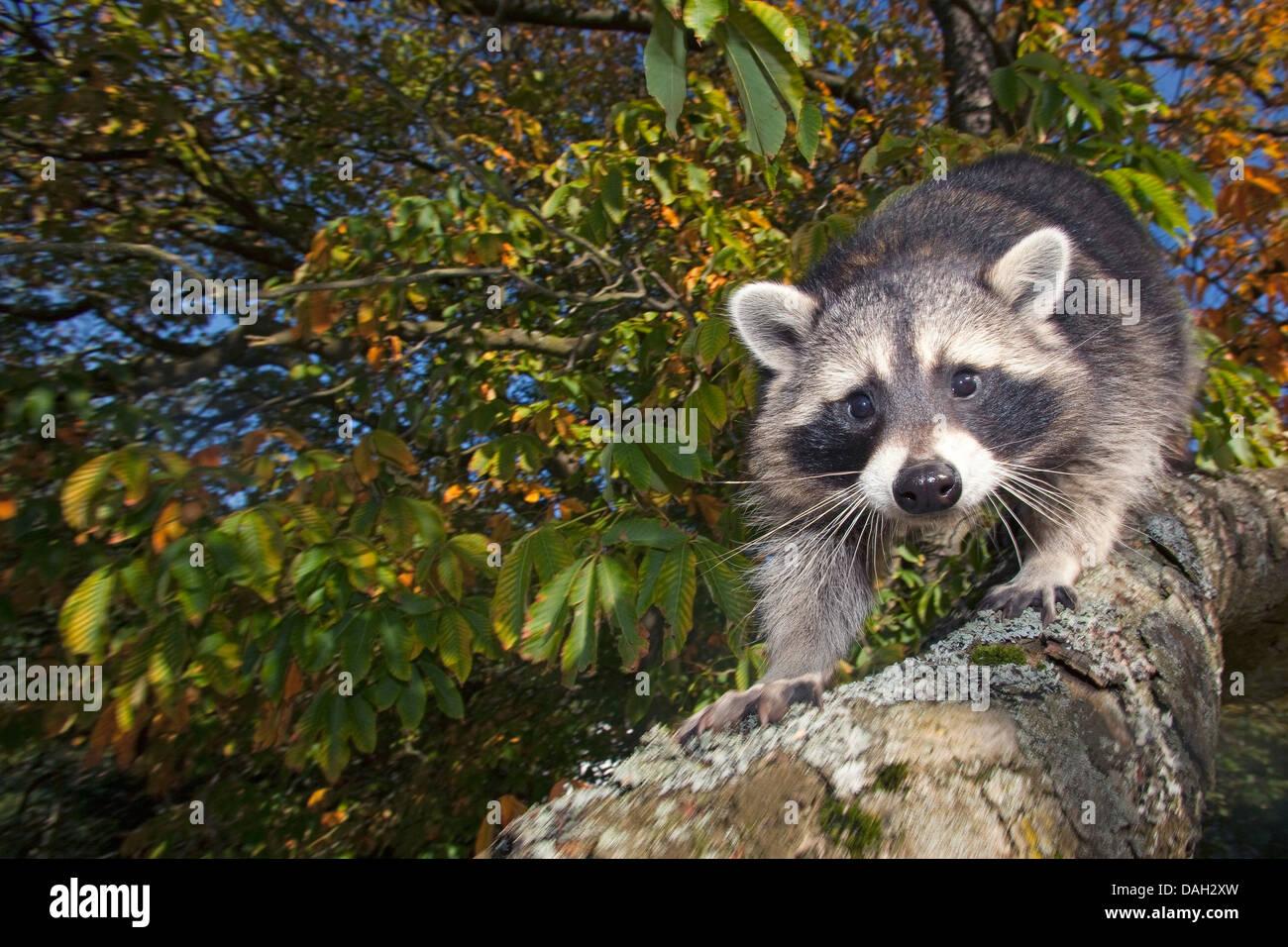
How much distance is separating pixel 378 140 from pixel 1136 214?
7371 millimetres

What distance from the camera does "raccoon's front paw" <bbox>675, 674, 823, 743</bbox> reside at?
255 centimetres

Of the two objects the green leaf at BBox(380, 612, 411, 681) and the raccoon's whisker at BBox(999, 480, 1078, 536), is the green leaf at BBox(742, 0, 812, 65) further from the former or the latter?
the green leaf at BBox(380, 612, 411, 681)

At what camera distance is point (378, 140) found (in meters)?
8.57

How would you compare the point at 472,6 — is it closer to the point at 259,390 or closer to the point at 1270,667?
the point at 259,390

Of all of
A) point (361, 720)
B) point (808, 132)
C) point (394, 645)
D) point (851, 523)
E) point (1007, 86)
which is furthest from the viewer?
point (1007, 86)

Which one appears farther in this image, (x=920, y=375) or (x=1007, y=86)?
(x=1007, y=86)

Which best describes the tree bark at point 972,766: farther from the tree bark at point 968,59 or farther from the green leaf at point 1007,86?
the tree bark at point 968,59

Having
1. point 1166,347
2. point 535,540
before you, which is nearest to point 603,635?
point 535,540

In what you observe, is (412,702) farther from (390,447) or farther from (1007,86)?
(1007,86)

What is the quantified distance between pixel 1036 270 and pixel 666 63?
2173mm

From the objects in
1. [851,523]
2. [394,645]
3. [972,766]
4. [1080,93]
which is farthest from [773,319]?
[972,766]

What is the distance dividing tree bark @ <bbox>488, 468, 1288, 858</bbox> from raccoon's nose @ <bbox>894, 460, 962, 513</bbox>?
1.41 ft

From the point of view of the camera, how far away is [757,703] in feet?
8.87
